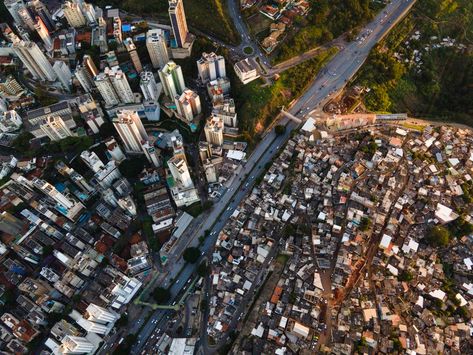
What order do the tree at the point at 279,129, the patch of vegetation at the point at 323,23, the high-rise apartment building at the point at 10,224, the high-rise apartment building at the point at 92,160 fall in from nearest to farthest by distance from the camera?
the high-rise apartment building at the point at 10,224 → the high-rise apartment building at the point at 92,160 → the tree at the point at 279,129 → the patch of vegetation at the point at 323,23

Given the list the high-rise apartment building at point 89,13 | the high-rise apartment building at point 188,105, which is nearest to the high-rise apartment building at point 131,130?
the high-rise apartment building at point 188,105

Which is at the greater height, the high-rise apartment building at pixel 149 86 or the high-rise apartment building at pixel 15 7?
the high-rise apartment building at pixel 15 7

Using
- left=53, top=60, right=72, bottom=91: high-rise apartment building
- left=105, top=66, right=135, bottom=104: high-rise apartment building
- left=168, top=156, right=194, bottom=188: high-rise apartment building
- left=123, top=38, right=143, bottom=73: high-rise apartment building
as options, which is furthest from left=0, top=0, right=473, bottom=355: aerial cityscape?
left=123, top=38, right=143, bottom=73: high-rise apartment building

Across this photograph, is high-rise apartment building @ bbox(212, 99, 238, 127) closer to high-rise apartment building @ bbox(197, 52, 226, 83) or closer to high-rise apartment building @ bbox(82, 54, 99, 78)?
high-rise apartment building @ bbox(197, 52, 226, 83)

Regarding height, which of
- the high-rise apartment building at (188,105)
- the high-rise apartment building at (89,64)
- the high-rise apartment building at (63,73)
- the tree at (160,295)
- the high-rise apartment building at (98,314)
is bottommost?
the high-rise apartment building at (98,314)

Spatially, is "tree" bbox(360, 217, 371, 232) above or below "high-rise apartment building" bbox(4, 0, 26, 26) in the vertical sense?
below

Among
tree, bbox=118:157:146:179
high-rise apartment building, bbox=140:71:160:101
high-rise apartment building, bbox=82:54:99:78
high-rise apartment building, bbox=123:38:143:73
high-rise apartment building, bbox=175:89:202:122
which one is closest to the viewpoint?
tree, bbox=118:157:146:179

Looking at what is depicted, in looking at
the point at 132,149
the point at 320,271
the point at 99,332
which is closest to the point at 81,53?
the point at 132,149

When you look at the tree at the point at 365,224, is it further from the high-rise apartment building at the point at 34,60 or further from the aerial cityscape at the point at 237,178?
the high-rise apartment building at the point at 34,60
